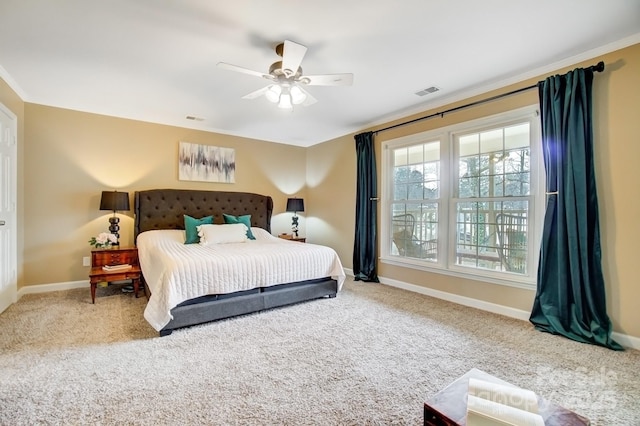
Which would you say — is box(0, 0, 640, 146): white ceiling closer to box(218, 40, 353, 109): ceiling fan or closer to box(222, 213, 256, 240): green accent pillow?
box(218, 40, 353, 109): ceiling fan

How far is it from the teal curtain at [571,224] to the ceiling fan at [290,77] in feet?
6.48

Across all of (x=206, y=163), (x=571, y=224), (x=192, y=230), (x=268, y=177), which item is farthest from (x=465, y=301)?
(x=206, y=163)

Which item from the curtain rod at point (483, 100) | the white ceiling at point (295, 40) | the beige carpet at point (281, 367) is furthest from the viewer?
the curtain rod at point (483, 100)

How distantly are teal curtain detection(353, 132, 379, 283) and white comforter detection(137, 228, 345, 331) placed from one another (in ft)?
3.40

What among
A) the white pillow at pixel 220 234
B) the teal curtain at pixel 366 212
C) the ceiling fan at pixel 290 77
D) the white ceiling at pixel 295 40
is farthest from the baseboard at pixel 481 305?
the ceiling fan at pixel 290 77

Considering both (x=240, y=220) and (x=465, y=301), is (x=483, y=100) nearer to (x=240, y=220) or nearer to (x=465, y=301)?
(x=465, y=301)

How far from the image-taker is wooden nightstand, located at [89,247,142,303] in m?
3.59

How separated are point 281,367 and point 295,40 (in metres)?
2.56

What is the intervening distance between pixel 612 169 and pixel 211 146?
5122 millimetres

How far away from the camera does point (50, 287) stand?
402 cm

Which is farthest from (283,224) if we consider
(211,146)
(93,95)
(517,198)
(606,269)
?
(606,269)

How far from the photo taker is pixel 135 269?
385 cm

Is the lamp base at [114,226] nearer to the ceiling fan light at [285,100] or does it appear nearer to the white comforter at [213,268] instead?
the white comforter at [213,268]

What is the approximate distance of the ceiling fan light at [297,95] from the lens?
2.81 metres
